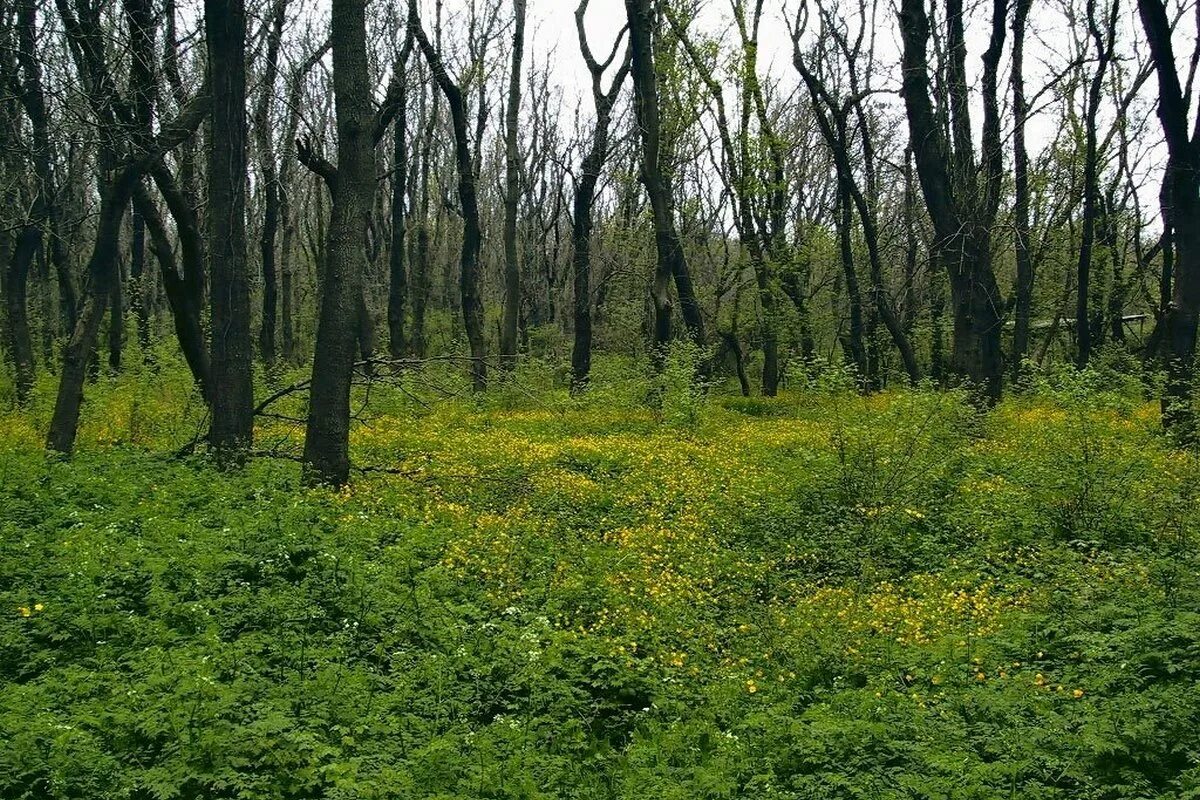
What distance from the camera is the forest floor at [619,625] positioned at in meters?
4.07

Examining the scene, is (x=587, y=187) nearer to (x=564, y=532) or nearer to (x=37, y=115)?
(x=37, y=115)

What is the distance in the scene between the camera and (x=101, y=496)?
828 centimetres

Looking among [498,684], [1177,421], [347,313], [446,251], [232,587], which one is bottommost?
[498,684]

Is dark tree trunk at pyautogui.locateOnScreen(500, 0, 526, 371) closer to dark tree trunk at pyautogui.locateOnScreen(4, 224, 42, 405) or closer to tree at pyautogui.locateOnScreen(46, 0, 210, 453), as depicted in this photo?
dark tree trunk at pyautogui.locateOnScreen(4, 224, 42, 405)

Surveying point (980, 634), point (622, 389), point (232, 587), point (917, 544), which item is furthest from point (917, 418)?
point (622, 389)

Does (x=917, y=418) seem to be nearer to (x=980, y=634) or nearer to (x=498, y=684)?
(x=980, y=634)

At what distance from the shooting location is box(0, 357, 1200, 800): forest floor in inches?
160

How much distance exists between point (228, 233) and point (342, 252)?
1918 millimetres

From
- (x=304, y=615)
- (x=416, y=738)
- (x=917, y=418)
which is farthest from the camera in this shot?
(x=917, y=418)

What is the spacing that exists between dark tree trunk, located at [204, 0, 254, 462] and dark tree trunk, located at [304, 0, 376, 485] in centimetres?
137

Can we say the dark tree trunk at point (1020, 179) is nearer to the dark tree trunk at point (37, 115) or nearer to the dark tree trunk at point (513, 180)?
the dark tree trunk at point (513, 180)

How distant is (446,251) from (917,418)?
44.7 m

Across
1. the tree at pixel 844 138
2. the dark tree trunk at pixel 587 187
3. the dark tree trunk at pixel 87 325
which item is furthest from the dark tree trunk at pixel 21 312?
the tree at pixel 844 138

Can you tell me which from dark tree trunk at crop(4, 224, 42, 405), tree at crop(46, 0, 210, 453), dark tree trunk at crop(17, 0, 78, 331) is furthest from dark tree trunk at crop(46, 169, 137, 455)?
dark tree trunk at crop(4, 224, 42, 405)
